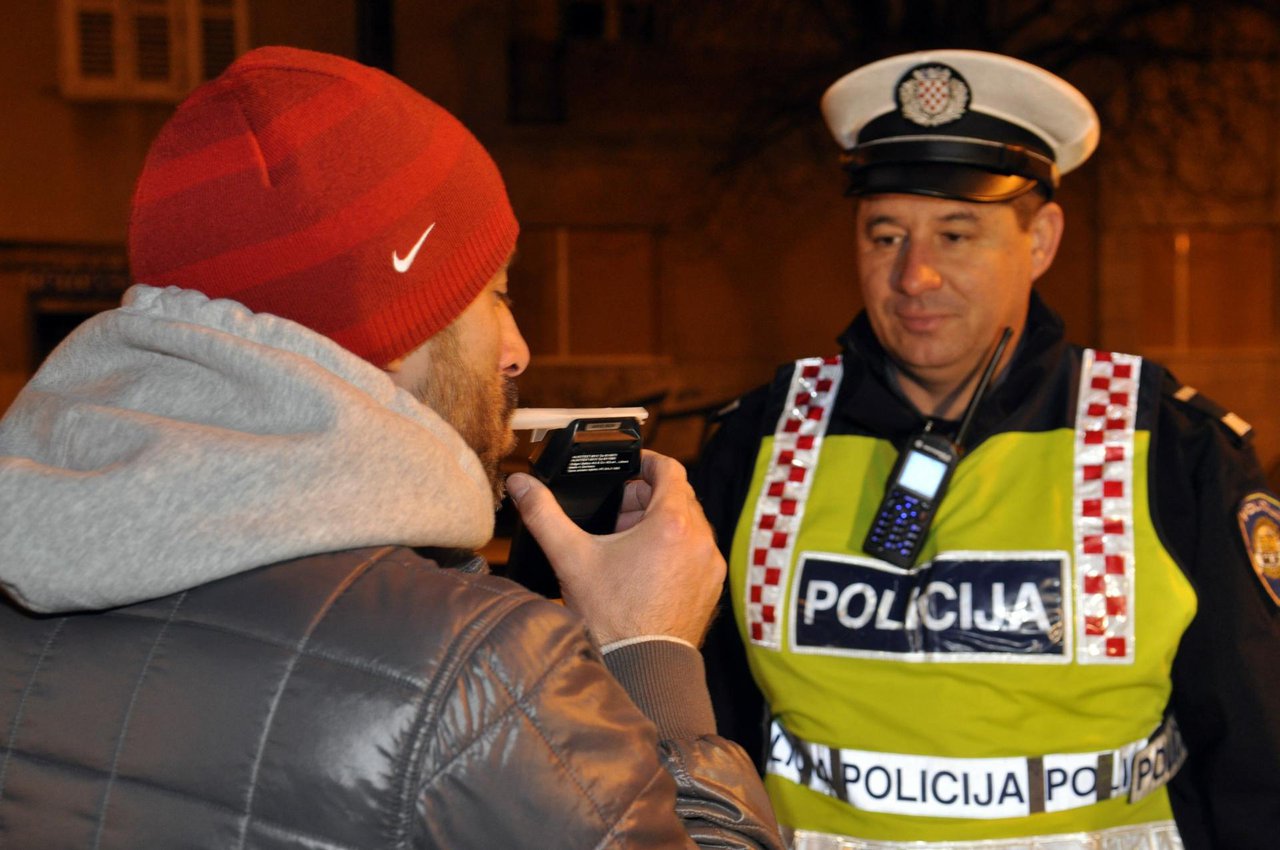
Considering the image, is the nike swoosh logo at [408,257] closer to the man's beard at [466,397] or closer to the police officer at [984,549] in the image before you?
the man's beard at [466,397]

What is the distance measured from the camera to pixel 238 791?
Answer: 114cm

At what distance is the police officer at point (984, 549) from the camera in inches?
87.7

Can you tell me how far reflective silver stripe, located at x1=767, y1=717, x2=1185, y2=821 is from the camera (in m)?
2.24

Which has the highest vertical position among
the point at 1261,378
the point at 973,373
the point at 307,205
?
the point at 307,205

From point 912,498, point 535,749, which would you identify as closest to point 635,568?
point 535,749

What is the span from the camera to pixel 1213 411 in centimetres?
235

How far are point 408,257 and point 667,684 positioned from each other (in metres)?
0.55

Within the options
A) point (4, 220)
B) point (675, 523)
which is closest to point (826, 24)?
point (4, 220)

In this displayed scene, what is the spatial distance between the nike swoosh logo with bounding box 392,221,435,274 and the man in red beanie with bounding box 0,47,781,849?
0.03 meters

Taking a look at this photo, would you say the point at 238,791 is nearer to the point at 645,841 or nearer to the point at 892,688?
the point at 645,841

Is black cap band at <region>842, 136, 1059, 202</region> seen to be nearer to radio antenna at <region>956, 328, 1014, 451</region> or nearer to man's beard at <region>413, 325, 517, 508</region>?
radio antenna at <region>956, 328, 1014, 451</region>

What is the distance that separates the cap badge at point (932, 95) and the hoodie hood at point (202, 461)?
5.25ft

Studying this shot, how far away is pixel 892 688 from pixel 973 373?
25.8 inches

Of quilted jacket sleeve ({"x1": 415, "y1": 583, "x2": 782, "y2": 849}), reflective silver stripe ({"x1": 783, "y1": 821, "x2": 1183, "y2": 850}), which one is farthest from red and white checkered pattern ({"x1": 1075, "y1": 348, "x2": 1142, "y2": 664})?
quilted jacket sleeve ({"x1": 415, "y1": 583, "x2": 782, "y2": 849})
